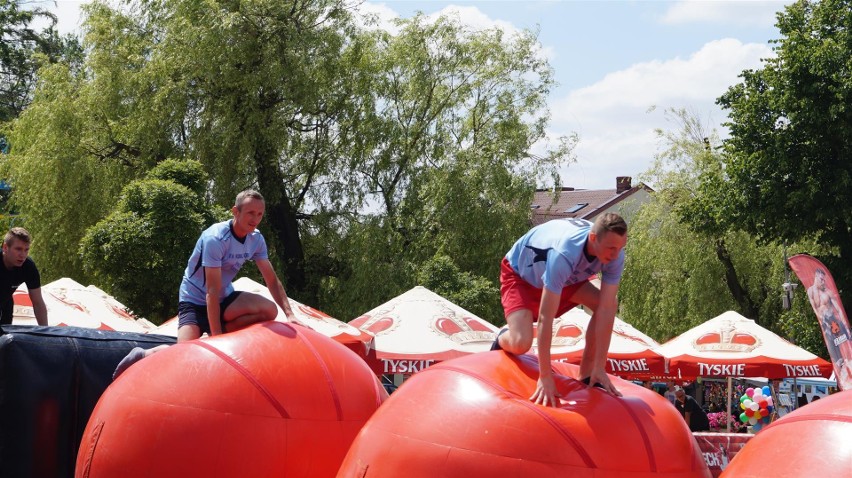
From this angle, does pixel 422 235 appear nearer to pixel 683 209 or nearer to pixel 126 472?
pixel 683 209

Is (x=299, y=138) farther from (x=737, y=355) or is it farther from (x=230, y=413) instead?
(x=230, y=413)

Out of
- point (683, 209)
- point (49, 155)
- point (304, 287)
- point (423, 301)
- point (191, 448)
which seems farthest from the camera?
point (683, 209)

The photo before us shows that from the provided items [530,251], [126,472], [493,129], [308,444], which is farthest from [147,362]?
[493,129]

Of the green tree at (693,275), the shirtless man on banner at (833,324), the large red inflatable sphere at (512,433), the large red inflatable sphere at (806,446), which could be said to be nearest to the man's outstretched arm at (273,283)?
the large red inflatable sphere at (512,433)

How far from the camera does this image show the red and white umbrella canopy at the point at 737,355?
57.8 ft

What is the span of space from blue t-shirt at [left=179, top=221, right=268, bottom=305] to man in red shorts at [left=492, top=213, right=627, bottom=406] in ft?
8.34

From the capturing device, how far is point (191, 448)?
691cm

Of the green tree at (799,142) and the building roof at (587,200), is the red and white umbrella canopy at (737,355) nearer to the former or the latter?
the green tree at (799,142)

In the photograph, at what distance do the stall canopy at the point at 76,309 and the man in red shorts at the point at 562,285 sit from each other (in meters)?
9.53

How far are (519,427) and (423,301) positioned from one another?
37.2 ft

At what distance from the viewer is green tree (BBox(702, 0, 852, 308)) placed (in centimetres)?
2902

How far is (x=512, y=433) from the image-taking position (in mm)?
5797

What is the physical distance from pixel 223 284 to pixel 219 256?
0.28 m

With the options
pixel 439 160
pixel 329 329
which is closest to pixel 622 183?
pixel 439 160
